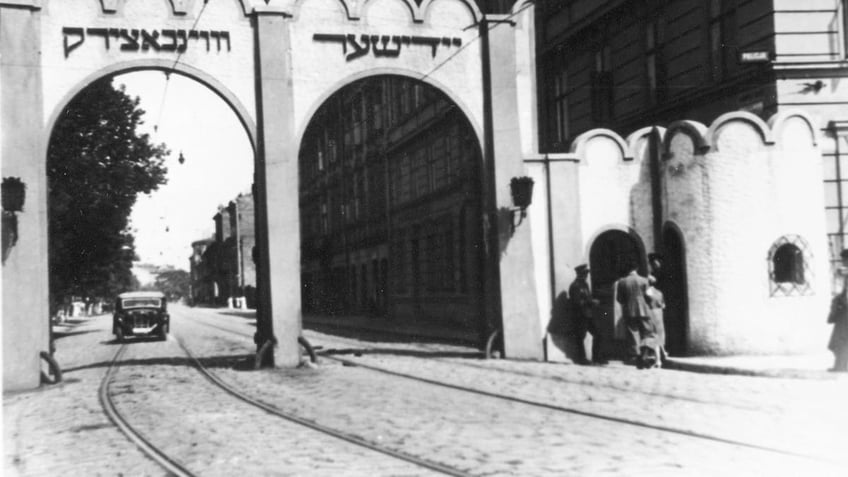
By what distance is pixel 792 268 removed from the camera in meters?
16.4

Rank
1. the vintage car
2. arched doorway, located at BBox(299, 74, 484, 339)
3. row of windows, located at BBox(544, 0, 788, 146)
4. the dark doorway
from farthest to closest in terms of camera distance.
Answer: the vintage car → arched doorway, located at BBox(299, 74, 484, 339) → row of windows, located at BBox(544, 0, 788, 146) → the dark doorway

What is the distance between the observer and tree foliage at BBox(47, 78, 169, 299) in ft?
112

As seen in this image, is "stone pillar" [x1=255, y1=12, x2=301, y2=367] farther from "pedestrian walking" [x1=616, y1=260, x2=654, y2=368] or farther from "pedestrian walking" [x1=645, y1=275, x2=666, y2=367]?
"pedestrian walking" [x1=645, y1=275, x2=666, y2=367]

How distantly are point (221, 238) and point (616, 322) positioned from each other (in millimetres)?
108707

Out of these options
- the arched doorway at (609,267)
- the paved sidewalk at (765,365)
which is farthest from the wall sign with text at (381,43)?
the paved sidewalk at (765,365)

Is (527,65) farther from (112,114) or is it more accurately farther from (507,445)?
(112,114)

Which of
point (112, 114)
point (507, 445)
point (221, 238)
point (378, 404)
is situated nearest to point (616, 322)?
point (378, 404)

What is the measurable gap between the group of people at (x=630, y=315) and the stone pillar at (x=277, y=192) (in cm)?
515

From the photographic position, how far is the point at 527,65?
18.7 meters

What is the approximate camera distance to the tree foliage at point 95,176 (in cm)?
3422

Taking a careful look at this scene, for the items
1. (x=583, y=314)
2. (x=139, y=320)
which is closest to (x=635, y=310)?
(x=583, y=314)

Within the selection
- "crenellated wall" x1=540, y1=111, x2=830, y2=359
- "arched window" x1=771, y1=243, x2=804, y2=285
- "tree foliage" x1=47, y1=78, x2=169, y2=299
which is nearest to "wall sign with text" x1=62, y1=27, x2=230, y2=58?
"crenellated wall" x1=540, y1=111, x2=830, y2=359

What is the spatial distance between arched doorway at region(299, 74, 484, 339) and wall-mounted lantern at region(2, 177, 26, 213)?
688cm

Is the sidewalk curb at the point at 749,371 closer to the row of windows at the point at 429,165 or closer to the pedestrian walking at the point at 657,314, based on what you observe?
the pedestrian walking at the point at 657,314
